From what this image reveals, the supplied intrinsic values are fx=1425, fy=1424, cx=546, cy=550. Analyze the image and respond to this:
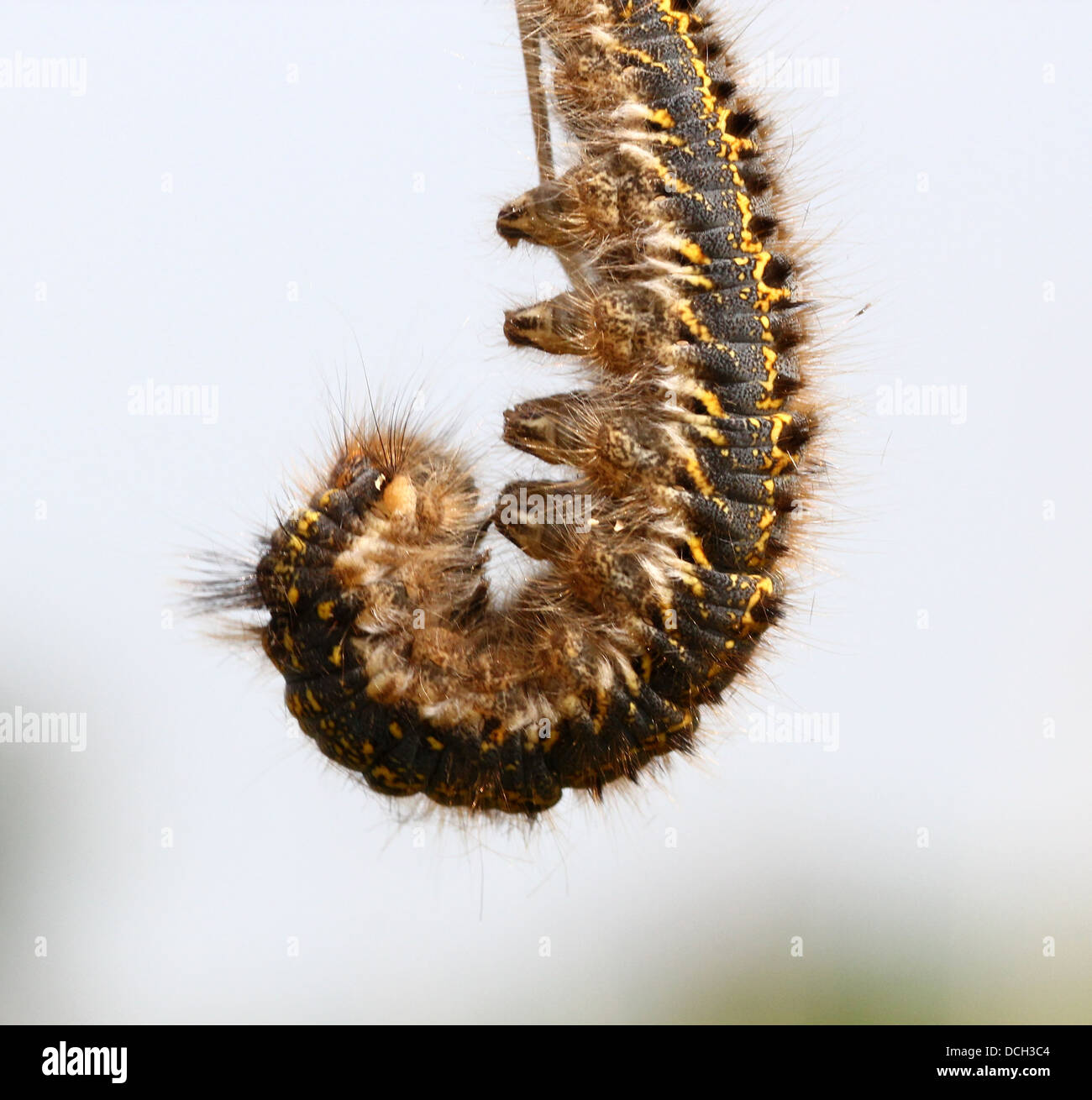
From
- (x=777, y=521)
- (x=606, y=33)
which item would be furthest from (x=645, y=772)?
(x=606, y=33)

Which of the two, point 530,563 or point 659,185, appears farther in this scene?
point 530,563

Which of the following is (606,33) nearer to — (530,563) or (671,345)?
(671,345)

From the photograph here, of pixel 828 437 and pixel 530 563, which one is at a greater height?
pixel 828 437

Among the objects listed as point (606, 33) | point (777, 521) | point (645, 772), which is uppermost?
point (606, 33)

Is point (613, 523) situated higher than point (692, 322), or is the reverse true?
point (692, 322)

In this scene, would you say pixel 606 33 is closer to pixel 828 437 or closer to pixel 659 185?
pixel 659 185

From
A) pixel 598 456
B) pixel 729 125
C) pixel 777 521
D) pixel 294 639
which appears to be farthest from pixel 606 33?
pixel 294 639
